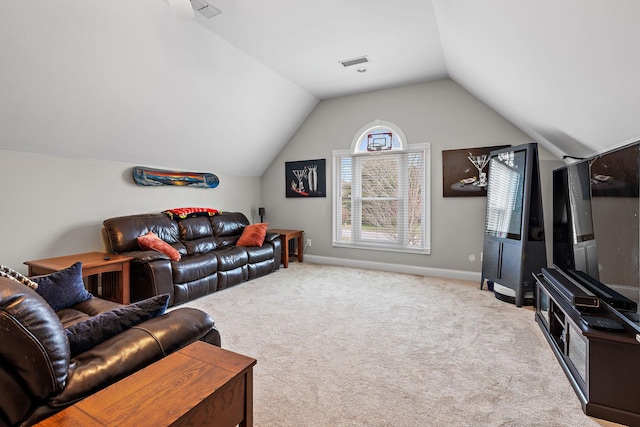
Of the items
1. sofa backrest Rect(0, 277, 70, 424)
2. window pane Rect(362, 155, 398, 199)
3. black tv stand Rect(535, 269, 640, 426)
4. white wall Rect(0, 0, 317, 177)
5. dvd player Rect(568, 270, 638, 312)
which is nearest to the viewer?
sofa backrest Rect(0, 277, 70, 424)

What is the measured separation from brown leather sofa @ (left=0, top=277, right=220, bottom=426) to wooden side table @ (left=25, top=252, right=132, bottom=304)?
84.3 inches

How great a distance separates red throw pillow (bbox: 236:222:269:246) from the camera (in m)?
4.79

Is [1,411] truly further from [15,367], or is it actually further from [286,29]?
[286,29]

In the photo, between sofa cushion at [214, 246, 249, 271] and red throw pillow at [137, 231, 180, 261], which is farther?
sofa cushion at [214, 246, 249, 271]

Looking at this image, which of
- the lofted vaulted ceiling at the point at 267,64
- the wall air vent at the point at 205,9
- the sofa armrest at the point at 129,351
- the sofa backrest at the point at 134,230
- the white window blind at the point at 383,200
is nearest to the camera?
the sofa armrest at the point at 129,351

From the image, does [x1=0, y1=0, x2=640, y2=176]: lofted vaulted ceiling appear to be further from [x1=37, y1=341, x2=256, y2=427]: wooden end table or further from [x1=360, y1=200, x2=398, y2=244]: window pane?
[x1=37, y1=341, x2=256, y2=427]: wooden end table

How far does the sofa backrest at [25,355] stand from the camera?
88cm

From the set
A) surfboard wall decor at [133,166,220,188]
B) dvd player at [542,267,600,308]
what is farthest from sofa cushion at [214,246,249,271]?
dvd player at [542,267,600,308]

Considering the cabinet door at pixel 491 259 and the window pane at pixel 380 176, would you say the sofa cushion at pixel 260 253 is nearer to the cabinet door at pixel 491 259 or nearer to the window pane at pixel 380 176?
the window pane at pixel 380 176

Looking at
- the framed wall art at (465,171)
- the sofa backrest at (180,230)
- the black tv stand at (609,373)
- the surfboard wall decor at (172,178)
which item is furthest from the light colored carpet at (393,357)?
the surfboard wall decor at (172,178)

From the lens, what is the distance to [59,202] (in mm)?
3527

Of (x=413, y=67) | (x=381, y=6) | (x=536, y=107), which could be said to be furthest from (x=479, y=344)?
(x=413, y=67)

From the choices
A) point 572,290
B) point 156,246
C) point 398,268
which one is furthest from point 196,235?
point 572,290

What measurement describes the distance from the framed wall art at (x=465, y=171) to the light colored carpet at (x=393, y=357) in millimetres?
1353
